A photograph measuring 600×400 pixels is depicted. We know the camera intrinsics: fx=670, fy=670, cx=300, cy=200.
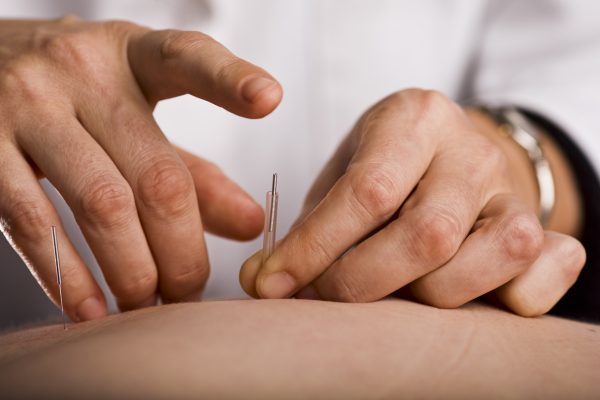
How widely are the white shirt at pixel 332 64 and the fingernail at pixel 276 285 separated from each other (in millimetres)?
531

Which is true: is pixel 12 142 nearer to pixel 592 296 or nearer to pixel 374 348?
pixel 374 348

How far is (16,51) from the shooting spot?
2.47ft

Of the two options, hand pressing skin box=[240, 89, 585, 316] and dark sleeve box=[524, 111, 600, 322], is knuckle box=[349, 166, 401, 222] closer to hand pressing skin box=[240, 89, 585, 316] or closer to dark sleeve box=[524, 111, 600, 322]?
hand pressing skin box=[240, 89, 585, 316]

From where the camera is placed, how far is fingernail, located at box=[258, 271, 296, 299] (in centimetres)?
62

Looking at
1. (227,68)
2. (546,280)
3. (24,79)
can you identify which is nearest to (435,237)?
(546,280)

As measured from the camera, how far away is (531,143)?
3.30 ft

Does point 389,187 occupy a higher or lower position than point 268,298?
higher

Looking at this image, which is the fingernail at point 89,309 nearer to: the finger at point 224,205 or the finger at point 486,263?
the finger at point 224,205

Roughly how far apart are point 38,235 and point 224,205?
0.22 m

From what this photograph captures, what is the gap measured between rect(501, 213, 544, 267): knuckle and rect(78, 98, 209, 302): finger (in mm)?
305

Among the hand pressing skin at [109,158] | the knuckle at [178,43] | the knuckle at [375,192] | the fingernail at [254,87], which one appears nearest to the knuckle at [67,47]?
the hand pressing skin at [109,158]

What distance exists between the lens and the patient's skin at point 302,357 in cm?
38

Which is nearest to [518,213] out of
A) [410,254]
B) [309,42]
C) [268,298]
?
[410,254]

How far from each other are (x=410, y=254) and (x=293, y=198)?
607mm
